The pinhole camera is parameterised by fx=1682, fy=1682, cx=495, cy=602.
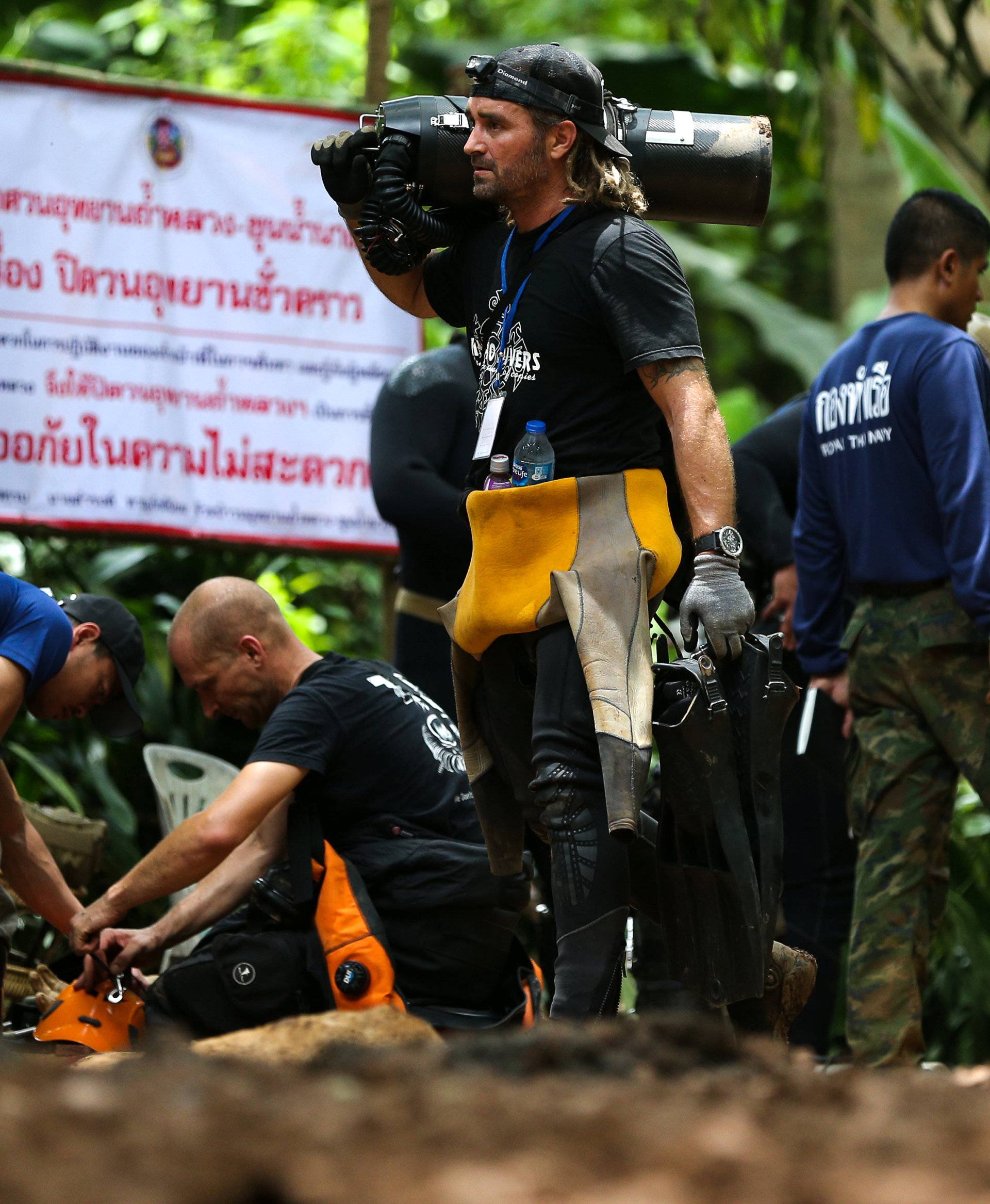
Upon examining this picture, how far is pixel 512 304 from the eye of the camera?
363 centimetres

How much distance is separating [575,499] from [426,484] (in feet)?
5.03

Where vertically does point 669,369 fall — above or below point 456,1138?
above

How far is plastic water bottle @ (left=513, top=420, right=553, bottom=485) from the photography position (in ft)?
11.5

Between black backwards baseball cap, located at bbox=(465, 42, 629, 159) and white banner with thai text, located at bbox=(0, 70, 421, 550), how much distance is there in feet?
8.35

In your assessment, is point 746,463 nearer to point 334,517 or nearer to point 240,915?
point 334,517

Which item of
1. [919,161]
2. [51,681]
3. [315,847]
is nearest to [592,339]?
[315,847]

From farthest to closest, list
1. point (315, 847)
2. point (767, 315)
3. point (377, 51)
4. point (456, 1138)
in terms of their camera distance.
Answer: point (767, 315)
point (377, 51)
point (315, 847)
point (456, 1138)

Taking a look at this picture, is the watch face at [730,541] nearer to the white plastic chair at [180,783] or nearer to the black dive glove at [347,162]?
the black dive glove at [347,162]

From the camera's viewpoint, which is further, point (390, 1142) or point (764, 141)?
point (764, 141)

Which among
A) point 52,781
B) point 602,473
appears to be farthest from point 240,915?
point 602,473

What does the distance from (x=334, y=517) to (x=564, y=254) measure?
104 inches

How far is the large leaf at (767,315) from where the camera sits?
508 inches

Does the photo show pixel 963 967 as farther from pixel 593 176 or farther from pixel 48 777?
pixel 593 176

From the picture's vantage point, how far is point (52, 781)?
557 cm
